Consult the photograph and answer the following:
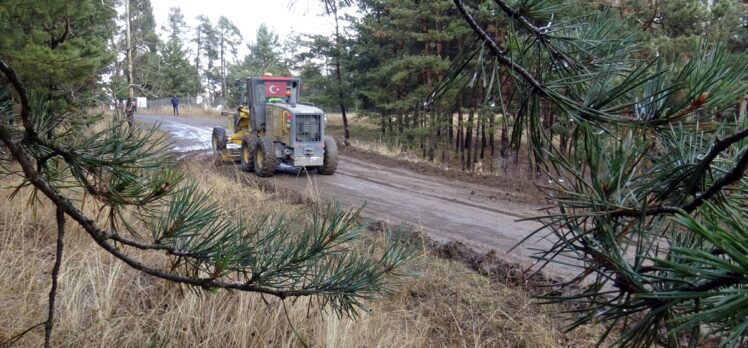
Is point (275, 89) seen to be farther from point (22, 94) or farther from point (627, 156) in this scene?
point (627, 156)

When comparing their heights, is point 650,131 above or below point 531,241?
above

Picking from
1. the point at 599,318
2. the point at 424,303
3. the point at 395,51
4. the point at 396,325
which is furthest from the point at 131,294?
the point at 395,51

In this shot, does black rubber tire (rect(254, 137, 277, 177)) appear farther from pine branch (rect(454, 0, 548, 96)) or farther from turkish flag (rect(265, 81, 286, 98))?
pine branch (rect(454, 0, 548, 96))

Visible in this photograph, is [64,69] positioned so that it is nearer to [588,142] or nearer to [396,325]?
[396,325]

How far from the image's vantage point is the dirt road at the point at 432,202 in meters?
7.43

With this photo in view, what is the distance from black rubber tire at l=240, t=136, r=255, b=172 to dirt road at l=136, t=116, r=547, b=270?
0.71m

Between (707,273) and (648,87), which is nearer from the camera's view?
(707,273)

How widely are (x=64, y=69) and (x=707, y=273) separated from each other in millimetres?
7087

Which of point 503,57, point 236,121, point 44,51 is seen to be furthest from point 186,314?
point 236,121

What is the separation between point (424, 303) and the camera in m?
4.50

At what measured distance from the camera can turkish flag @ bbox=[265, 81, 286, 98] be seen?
13242mm

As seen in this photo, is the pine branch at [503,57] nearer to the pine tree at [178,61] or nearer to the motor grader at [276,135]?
the motor grader at [276,135]

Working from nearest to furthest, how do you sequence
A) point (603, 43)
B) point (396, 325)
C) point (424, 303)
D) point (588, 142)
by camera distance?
point (588, 142)
point (603, 43)
point (396, 325)
point (424, 303)

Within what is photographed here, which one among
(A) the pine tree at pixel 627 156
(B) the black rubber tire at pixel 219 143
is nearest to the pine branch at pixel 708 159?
(A) the pine tree at pixel 627 156
